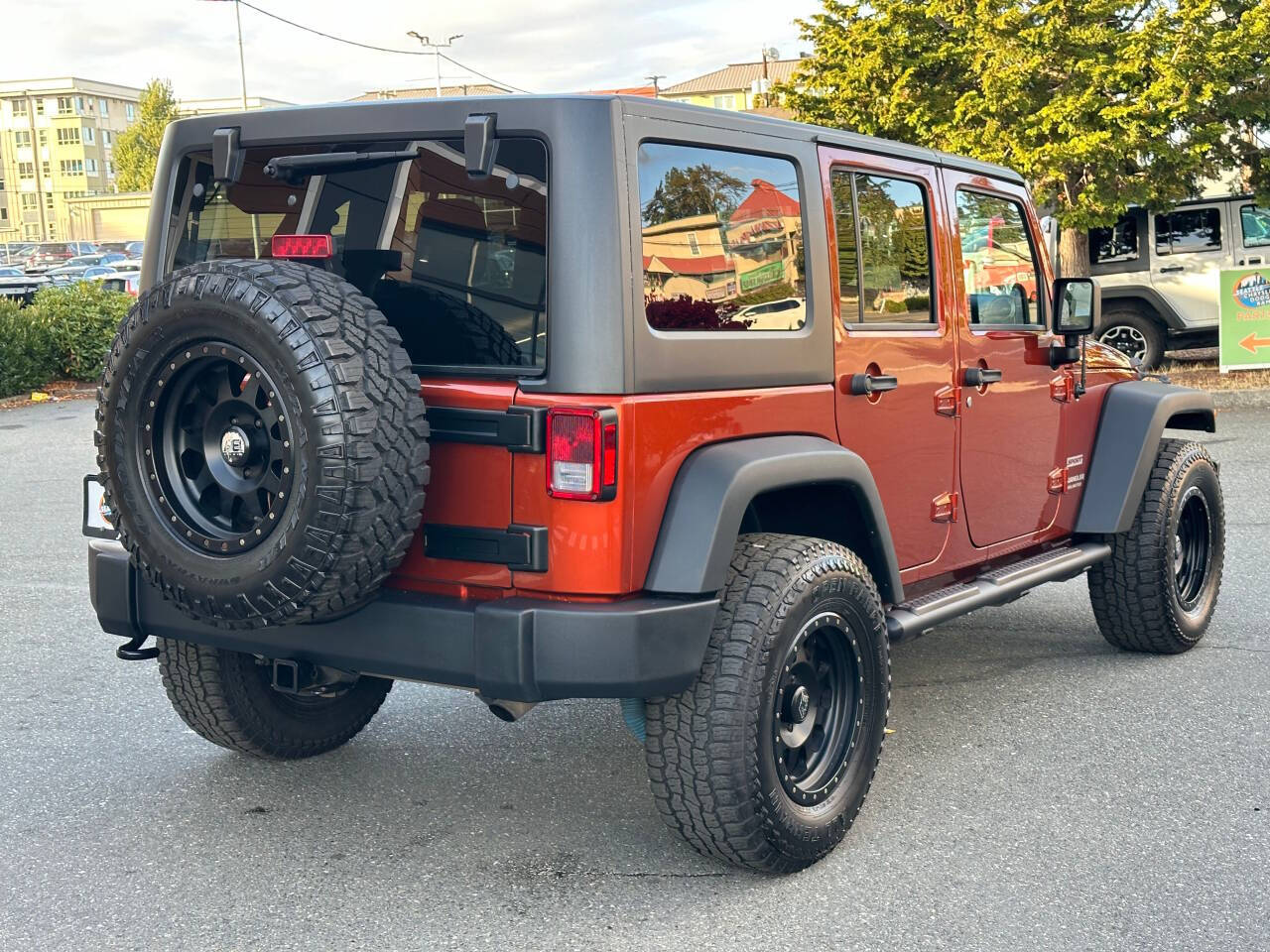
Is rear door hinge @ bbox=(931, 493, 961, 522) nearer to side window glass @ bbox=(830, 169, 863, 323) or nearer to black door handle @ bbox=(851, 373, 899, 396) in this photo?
black door handle @ bbox=(851, 373, 899, 396)

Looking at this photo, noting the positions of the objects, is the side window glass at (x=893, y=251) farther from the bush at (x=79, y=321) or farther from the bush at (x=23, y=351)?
the bush at (x=79, y=321)

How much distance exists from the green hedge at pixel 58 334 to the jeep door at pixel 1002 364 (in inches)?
586

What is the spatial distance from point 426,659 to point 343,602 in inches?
10.1

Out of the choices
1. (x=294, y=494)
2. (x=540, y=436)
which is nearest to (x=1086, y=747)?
(x=540, y=436)

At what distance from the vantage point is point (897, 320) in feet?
13.5

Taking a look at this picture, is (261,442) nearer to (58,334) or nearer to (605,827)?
(605,827)

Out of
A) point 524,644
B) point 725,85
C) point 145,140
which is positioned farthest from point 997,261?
point 725,85

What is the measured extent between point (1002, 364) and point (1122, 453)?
88cm

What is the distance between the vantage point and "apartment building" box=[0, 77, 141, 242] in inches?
4513

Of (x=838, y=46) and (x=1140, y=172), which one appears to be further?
(x=838, y=46)

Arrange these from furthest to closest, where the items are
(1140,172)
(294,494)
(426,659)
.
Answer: (1140,172) < (426,659) < (294,494)

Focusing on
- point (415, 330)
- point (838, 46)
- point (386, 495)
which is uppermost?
point (838, 46)

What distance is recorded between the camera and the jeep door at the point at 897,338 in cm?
387

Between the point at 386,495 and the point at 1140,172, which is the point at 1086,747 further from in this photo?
the point at 1140,172
